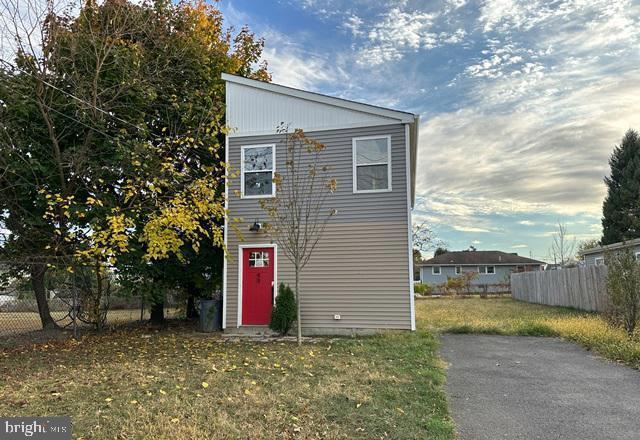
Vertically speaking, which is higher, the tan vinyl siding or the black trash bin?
the tan vinyl siding

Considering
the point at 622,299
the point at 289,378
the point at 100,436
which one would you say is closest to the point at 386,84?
the point at 622,299

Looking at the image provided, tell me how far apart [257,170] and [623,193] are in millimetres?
34228

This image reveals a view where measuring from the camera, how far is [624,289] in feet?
30.1

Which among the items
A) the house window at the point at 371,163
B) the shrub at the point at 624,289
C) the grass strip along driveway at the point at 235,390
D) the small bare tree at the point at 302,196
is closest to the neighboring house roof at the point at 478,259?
the shrub at the point at 624,289

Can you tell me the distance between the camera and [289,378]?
568cm

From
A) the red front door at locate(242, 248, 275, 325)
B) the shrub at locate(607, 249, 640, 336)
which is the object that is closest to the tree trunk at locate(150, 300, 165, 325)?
the red front door at locate(242, 248, 275, 325)

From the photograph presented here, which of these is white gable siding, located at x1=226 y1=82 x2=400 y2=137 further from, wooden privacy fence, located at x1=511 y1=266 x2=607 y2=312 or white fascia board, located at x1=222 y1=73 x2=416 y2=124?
wooden privacy fence, located at x1=511 y1=266 x2=607 y2=312

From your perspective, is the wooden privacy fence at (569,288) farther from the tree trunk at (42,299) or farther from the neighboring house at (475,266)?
the neighboring house at (475,266)

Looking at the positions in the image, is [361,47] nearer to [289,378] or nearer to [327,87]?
[327,87]

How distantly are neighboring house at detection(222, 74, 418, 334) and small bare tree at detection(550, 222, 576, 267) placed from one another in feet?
87.6

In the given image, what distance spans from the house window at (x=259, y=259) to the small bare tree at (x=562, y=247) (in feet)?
94.5

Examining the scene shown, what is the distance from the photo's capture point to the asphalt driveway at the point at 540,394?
4113 mm

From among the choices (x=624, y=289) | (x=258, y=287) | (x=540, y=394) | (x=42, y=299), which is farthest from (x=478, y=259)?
(x=42, y=299)

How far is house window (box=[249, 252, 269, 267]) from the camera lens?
10.5 m
